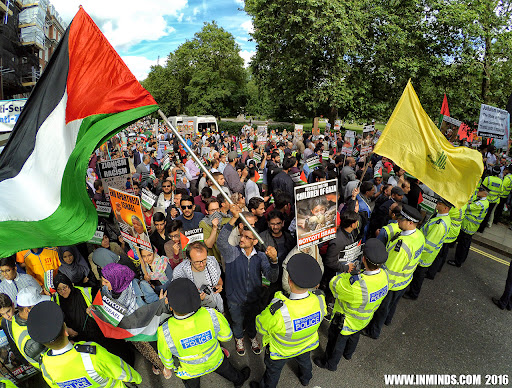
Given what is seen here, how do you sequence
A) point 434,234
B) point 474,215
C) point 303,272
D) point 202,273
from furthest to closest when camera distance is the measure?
point 474,215, point 434,234, point 202,273, point 303,272

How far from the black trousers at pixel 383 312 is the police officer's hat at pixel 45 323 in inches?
162

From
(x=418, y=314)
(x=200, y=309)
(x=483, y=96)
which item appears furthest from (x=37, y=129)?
(x=483, y=96)

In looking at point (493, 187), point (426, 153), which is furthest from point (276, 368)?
point (493, 187)

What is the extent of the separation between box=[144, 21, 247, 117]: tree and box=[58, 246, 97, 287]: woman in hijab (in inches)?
1390

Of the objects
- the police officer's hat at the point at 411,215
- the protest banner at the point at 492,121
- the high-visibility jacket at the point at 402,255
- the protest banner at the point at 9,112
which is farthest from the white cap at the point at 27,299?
the protest banner at the point at 492,121

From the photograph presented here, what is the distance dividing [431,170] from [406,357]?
2.86 meters

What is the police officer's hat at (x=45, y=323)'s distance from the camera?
7.54 feet

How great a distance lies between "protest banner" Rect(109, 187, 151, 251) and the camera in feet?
12.4

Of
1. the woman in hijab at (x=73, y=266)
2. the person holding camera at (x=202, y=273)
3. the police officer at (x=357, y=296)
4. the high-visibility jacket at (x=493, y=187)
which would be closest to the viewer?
the police officer at (x=357, y=296)

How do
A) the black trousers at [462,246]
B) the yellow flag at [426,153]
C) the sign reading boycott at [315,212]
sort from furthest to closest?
the black trousers at [462,246] < the yellow flag at [426,153] < the sign reading boycott at [315,212]

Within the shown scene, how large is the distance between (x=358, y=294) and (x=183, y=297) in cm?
203

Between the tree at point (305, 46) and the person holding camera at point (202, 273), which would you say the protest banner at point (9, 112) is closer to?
the person holding camera at point (202, 273)

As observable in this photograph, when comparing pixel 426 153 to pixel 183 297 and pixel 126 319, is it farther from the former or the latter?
pixel 126 319

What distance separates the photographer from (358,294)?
132 inches
